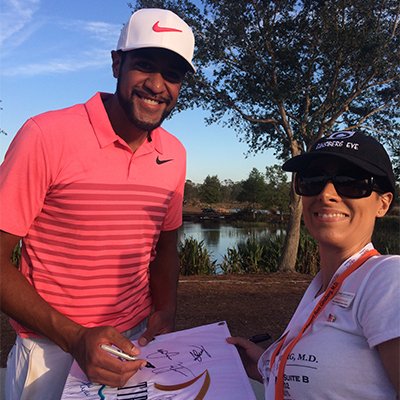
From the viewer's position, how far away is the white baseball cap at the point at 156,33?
6.18 ft

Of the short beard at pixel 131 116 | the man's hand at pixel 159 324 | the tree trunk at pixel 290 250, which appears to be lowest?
the tree trunk at pixel 290 250

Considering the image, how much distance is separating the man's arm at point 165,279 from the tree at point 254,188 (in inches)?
2495

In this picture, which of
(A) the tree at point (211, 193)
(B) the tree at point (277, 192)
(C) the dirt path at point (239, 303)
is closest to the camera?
(C) the dirt path at point (239, 303)

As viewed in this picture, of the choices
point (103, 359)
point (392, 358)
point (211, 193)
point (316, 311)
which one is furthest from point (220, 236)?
point (211, 193)

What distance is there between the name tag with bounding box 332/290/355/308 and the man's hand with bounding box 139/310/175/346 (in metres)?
1.01

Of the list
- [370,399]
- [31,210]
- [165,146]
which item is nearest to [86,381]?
[31,210]

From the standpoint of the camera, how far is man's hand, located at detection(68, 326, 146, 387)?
149 cm

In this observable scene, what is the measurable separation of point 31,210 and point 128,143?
0.63m

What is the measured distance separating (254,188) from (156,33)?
6856 centimetres

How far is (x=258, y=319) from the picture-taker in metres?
6.29

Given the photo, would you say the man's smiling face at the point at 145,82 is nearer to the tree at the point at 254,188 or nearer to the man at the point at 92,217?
the man at the point at 92,217

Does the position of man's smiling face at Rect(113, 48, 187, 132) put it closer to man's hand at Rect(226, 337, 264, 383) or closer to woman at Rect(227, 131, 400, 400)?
woman at Rect(227, 131, 400, 400)

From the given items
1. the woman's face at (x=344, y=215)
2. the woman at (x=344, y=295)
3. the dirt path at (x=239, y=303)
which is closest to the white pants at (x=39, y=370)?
the woman at (x=344, y=295)

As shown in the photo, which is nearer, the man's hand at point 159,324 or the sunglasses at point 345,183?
the sunglasses at point 345,183
